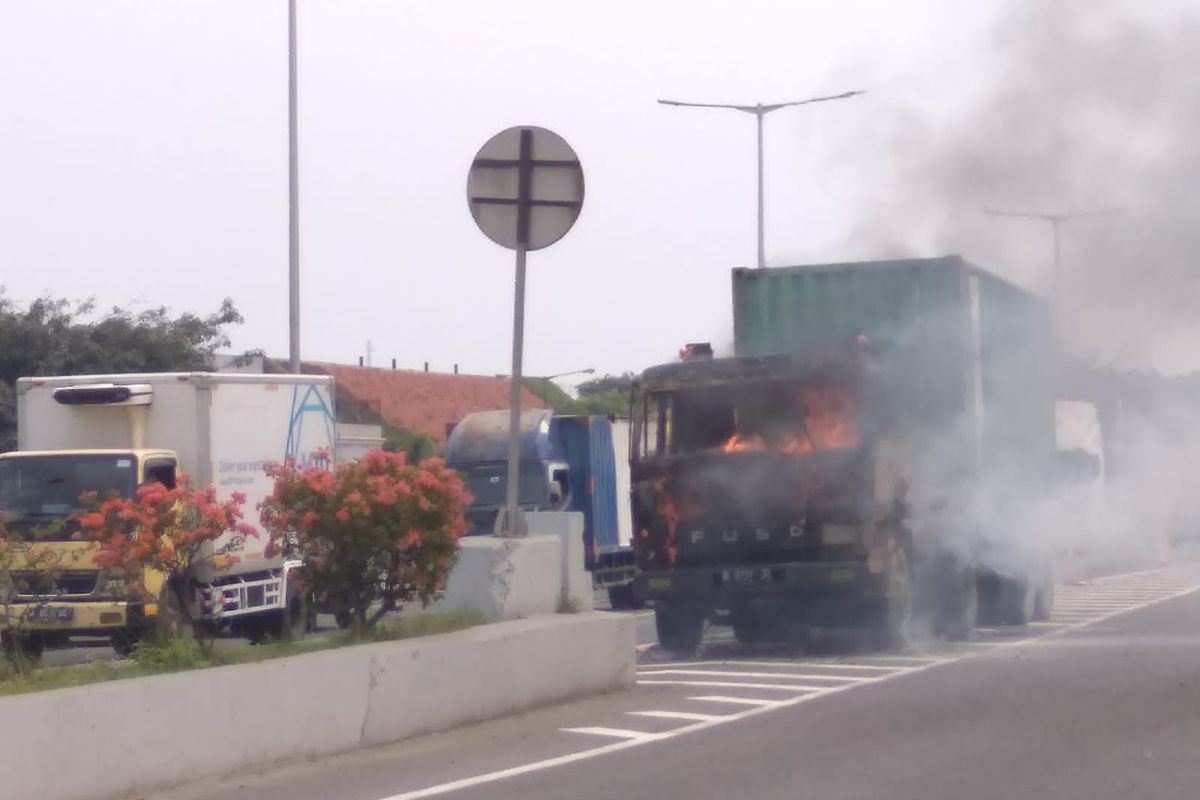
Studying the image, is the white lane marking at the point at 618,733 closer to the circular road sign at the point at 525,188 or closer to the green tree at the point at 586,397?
the circular road sign at the point at 525,188

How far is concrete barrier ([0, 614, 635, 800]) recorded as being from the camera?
28.5ft

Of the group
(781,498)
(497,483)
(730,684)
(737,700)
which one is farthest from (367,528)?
(497,483)

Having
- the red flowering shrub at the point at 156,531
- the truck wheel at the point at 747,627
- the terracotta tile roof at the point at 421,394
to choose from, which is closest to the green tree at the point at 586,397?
the terracotta tile roof at the point at 421,394

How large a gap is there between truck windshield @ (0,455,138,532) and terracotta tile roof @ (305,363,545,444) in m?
40.0

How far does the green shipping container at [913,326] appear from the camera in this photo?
18.0 m

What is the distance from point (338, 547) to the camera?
38.3 ft

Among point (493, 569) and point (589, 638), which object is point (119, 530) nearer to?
point (493, 569)

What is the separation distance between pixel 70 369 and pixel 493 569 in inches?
787

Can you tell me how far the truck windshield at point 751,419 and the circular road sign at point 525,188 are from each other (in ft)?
13.3

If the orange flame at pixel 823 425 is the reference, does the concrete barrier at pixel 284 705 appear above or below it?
below

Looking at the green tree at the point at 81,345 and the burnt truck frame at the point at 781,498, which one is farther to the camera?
the green tree at the point at 81,345

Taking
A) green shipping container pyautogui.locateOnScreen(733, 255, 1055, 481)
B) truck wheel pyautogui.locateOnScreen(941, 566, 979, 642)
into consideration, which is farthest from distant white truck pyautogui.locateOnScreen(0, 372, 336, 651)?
truck wheel pyautogui.locateOnScreen(941, 566, 979, 642)

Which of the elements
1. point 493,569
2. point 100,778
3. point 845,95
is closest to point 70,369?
point 845,95

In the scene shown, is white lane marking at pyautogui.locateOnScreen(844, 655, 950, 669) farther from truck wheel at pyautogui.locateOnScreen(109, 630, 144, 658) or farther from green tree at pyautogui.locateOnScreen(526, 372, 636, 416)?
green tree at pyautogui.locateOnScreen(526, 372, 636, 416)
